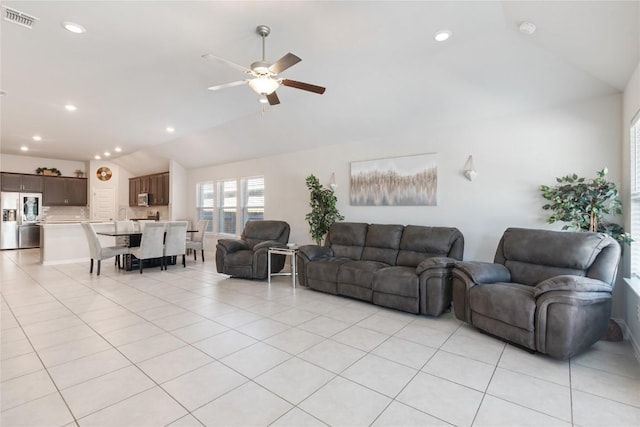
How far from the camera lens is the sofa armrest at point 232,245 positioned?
5.53 meters

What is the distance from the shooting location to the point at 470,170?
416cm

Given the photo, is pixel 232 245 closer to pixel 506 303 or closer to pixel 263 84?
pixel 263 84

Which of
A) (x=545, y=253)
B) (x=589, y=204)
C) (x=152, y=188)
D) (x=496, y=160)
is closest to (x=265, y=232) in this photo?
(x=496, y=160)

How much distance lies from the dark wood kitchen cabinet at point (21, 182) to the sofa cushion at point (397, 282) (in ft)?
36.6

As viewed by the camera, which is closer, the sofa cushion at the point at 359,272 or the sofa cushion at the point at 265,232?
the sofa cushion at the point at 359,272

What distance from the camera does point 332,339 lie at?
295cm

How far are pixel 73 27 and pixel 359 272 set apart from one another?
4.02m

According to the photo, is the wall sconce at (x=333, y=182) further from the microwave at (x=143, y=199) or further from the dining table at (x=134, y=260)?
the microwave at (x=143, y=199)

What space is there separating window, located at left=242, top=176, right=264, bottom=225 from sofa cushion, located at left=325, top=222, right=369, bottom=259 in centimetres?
253

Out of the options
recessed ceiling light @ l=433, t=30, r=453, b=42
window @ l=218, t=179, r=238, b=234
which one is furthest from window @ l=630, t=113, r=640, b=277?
window @ l=218, t=179, r=238, b=234

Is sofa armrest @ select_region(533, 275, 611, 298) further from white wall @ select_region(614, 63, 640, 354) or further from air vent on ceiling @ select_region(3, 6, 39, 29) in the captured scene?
air vent on ceiling @ select_region(3, 6, 39, 29)

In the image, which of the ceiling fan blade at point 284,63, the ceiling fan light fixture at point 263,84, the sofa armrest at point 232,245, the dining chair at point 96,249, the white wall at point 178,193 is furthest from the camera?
the white wall at point 178,193

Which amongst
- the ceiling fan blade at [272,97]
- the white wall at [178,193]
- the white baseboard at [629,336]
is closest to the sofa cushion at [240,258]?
the ceiling fan blade at [272,97]

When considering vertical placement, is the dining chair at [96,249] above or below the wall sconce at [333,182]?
below
